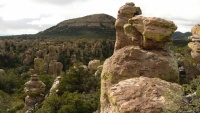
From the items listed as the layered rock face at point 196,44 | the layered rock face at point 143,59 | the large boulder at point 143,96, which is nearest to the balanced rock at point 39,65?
the layered rock face at point 196,44

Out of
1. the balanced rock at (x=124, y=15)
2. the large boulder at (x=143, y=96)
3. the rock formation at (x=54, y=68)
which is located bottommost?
the rock formation at (x=54, y=68)

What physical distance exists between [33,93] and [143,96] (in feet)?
136

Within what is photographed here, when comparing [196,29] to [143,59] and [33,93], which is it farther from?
[33,93]

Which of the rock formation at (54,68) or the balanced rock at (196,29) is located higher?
the balanced rock at (196,29)

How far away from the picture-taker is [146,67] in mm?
19859

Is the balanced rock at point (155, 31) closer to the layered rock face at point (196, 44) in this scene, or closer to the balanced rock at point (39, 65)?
the layered rock face at point (196, 44)

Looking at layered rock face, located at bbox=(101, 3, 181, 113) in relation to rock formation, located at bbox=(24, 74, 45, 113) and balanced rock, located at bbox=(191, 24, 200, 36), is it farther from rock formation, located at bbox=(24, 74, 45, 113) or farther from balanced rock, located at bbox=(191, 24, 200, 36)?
rock formation, located at bbox=(24, 74, 45, 113)

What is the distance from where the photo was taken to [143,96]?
12297mm

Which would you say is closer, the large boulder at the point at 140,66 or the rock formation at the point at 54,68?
the large boulder at the point at 140,66

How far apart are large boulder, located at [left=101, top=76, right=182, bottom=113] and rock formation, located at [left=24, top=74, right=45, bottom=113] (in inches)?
1541

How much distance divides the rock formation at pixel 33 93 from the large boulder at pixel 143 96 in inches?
1541

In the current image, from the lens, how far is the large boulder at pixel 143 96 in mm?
11555

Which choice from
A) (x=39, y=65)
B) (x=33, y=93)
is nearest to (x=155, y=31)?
(x=33, y=93)

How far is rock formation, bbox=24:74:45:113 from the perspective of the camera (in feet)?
167
